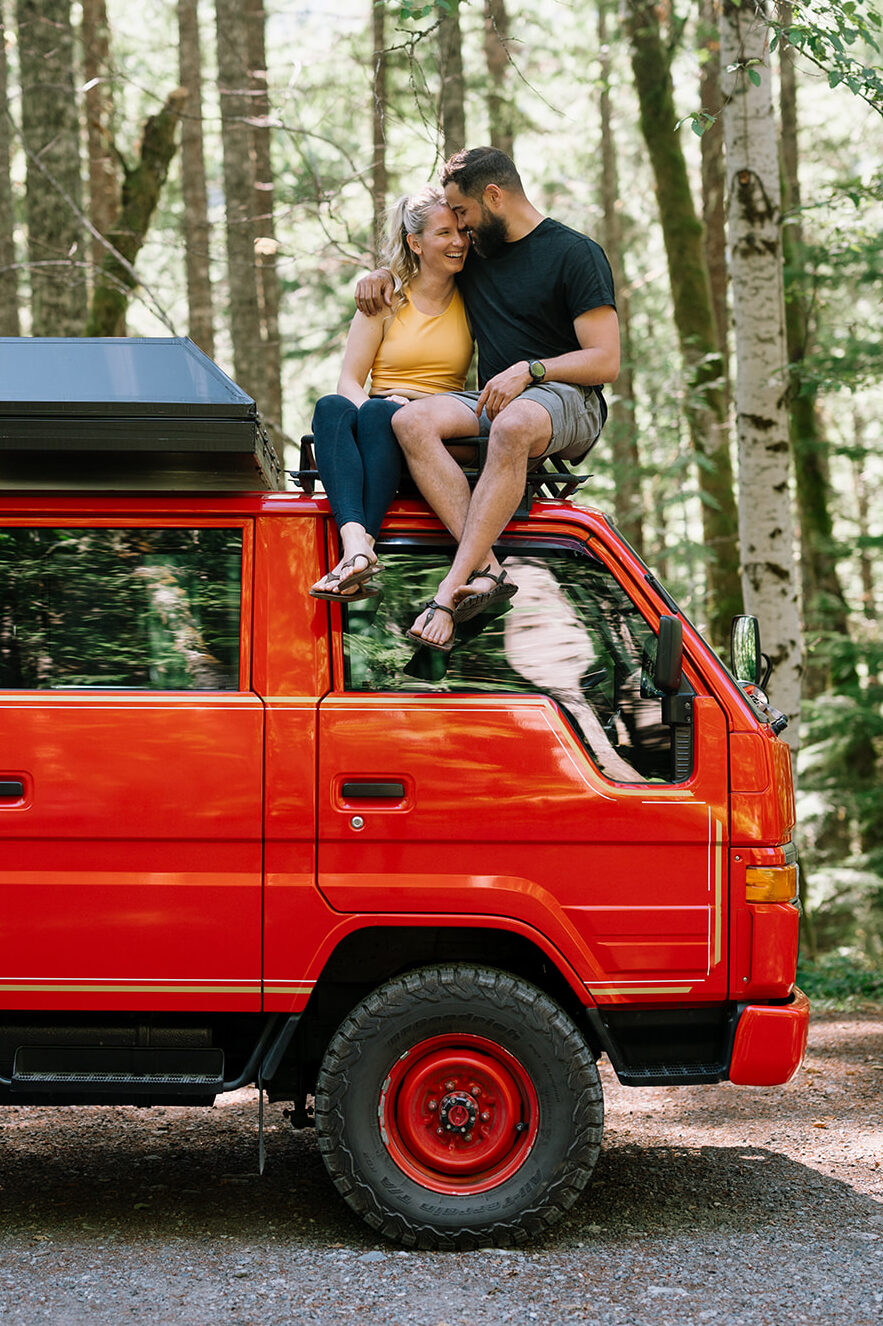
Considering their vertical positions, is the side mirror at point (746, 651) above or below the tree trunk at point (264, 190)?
below

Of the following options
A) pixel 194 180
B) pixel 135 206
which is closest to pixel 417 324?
pixel 135 206

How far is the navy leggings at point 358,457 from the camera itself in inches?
168

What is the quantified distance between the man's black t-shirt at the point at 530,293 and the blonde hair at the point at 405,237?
0.76 ft

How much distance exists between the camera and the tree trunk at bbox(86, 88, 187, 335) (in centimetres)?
1051

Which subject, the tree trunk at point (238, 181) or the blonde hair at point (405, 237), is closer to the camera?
the blonde hair at point (405, 237)

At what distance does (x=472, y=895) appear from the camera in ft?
13.5

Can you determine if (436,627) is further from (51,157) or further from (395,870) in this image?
(51,157)

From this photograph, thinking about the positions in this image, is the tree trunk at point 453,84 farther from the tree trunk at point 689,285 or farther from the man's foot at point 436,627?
the man's foot at point 436,627

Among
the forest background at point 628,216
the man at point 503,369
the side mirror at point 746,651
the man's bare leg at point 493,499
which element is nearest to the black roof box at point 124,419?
the man at point 503,369

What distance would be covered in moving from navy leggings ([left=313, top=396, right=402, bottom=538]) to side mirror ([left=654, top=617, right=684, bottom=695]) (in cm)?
103

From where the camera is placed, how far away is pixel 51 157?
391 inches

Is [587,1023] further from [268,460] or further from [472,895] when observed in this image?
[268,460]

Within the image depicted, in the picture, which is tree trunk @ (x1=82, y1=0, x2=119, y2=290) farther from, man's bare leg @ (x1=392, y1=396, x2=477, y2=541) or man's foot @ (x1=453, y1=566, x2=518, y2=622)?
man's foot @ (x1=453, y1=566, x2=518, y2=622)

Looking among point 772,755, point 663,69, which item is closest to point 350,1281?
point 772,755
